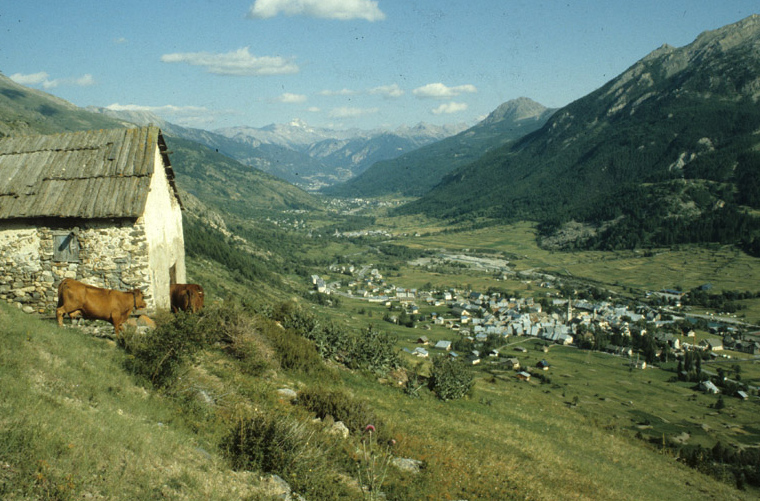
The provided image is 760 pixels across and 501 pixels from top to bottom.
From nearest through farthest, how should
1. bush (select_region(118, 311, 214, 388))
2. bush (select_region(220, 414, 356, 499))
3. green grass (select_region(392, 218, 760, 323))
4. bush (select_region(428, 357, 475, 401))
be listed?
bush (select_region(220, 414, 356, 499)) < bush (select_region(118, 311, 214, 388)) < bush (select_region(428, 357, 475, 401)) < green grass (select_region(392, 218, 760, 323))

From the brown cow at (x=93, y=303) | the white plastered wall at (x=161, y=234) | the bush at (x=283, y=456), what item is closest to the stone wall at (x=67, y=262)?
the white plastered wall at (x=161, y=234)

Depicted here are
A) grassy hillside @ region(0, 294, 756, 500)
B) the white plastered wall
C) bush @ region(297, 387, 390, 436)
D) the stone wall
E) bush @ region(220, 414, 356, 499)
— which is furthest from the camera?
the white plastered wall

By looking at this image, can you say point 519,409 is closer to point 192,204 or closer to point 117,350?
point 117,350

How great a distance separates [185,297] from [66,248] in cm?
392

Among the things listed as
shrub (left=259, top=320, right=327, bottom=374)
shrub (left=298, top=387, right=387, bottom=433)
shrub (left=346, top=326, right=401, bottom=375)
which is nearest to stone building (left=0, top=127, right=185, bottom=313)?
shrub (left=259, top=320, right=327, bottom=374)

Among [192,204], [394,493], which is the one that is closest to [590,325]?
[394,493]

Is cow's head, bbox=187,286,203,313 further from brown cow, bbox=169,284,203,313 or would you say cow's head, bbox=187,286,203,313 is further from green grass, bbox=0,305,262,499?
green grass, bbox=0,305,262,499

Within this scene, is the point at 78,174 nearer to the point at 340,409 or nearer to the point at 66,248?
the point at 66,248

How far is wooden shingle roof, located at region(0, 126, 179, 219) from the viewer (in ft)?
45.2

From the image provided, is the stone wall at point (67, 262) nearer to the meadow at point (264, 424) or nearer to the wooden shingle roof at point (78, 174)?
the wooden shingle roof at point (78, 174)

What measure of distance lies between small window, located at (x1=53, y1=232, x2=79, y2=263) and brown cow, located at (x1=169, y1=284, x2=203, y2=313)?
10.7 ft

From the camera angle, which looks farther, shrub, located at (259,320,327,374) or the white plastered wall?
shrub, located at (259,320,327,374)

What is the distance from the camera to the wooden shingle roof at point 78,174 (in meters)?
13.8

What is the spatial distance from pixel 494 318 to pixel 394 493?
93421mm
